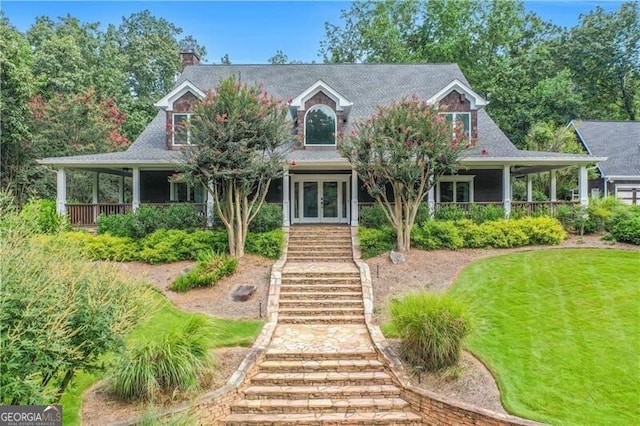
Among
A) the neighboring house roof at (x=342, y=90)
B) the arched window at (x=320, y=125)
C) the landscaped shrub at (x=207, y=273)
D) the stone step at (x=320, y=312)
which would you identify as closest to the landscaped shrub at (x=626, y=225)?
the neighboring house roof at (x=342, y=90)

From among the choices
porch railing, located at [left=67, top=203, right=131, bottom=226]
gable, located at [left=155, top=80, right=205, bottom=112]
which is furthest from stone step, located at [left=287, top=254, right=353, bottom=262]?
gable, located at [left=155, top=80, right=205, bottom=112]

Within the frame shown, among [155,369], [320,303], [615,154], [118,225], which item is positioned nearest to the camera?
[155,369]

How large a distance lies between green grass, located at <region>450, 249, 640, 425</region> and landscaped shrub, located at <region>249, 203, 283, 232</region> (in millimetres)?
7014

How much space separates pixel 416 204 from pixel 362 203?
3.20 meters

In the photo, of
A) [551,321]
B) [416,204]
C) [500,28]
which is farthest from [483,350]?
[500,28]

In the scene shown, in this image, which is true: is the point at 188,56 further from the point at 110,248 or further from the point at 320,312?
the point at 320,312

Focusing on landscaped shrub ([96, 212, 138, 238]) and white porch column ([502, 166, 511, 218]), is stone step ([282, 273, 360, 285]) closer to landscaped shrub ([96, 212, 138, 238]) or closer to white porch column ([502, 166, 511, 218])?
landscaped shrub ([96, 212, 138, 238])

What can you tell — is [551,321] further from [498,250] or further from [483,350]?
[498,250]

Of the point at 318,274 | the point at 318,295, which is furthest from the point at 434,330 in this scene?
the point at 318,274

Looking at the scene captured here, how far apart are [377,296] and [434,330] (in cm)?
390

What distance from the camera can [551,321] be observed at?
29.7ft

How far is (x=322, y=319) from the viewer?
1038 cm

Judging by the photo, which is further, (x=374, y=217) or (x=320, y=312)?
(x=374, y=217)

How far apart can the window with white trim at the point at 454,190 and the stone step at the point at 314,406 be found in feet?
42.3
